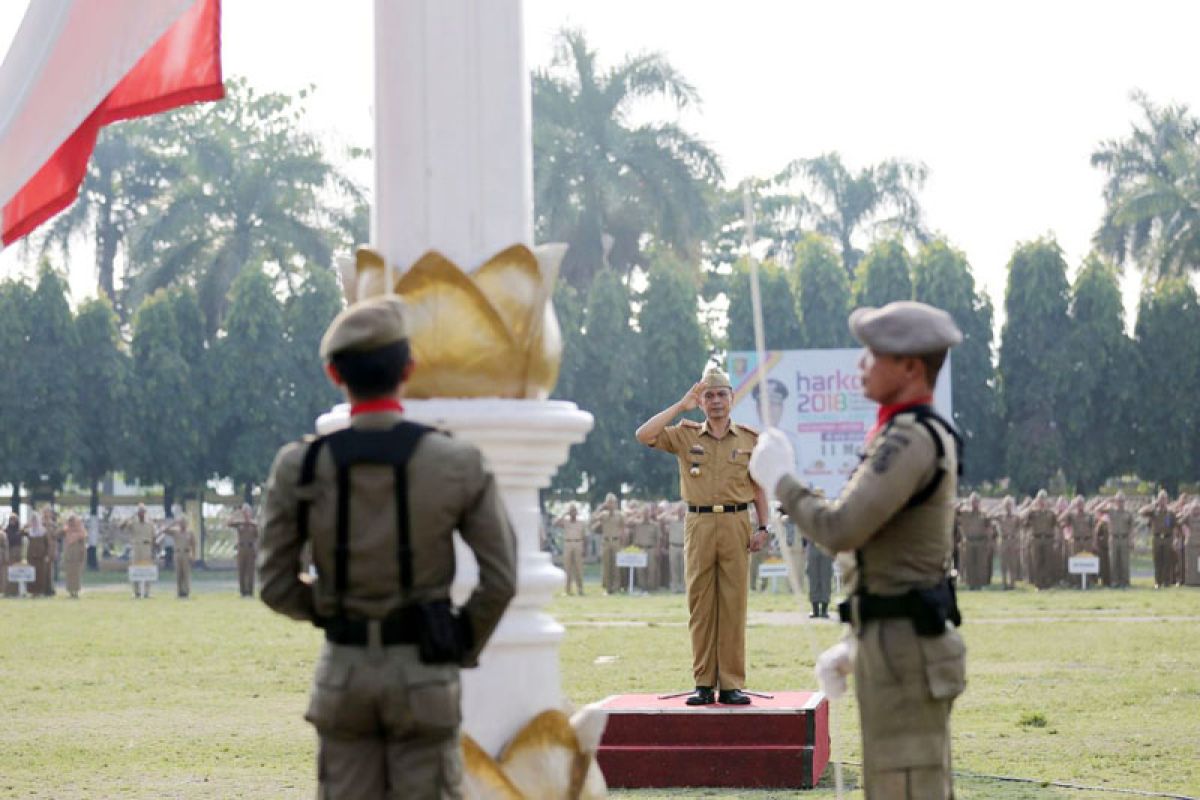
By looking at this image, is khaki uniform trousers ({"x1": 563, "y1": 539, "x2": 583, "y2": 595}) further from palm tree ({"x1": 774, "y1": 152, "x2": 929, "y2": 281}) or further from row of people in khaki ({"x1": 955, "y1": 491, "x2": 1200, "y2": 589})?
palm tree ({"x1": 774, "y1": 152, "x2": 929, "y2": 281})

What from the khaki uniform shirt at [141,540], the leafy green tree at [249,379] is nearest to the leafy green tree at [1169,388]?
the leafy green tree at [249,379]

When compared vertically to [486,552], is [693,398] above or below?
above

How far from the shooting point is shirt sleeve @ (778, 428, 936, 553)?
5242 mm

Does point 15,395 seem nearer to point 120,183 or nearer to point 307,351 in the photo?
point 307,351

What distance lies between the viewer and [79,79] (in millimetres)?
7074

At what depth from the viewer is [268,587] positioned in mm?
4832

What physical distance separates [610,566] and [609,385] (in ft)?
48.5

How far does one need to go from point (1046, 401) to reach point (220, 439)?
20460mm

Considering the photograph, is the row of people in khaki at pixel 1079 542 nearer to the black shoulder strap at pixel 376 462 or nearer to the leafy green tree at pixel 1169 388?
the leafy green tree at pixel 1169 388

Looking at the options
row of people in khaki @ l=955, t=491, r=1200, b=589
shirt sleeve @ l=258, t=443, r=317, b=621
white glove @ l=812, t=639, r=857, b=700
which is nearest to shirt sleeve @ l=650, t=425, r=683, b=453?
white glove @ l=812, t=639, r=857, b=700

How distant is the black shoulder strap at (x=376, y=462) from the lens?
4.68 m

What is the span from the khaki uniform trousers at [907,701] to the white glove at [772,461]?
18.6 inches

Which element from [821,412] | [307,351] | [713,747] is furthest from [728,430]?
[307,351]

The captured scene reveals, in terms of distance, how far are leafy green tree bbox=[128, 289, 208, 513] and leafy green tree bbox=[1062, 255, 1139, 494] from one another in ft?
69.7
